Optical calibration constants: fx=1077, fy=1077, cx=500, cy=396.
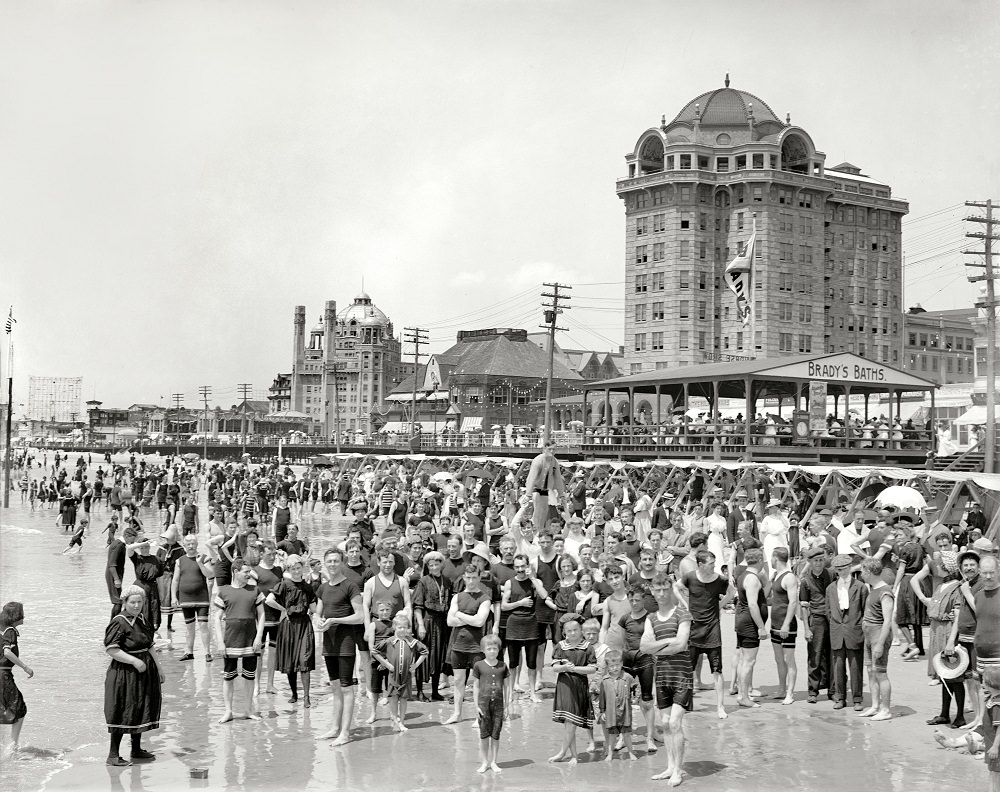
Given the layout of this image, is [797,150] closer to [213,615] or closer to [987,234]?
[987,234]

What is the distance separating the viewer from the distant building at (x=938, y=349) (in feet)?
367

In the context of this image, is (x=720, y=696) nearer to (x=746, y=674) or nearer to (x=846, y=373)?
(x=746, y=674)

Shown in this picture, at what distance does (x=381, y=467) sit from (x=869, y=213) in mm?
71042

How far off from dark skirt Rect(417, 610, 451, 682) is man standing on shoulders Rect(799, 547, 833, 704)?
3.69m

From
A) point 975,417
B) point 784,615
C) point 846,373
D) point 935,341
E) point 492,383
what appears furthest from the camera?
point 492,383

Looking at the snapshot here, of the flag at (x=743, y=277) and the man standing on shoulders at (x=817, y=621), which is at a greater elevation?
the flag at (x=743, y=277)

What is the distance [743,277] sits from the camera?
180ft

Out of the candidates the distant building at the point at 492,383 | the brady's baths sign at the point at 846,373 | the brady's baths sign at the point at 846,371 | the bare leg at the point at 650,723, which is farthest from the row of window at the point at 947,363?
the bare leg at the point at 650,723

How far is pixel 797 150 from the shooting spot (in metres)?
96.9

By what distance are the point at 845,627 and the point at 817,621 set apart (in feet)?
1.56

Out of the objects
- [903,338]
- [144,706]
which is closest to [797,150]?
[903,338]

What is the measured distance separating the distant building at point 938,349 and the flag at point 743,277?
6015 cm

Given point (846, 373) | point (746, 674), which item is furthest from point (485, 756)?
point (846, 373)

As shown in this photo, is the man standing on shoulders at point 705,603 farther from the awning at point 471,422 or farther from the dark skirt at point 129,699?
the awning at point 471,422
